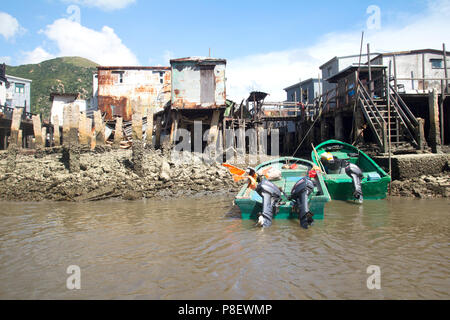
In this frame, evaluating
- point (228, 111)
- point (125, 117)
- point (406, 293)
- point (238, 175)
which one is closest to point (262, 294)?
point (406, 293)

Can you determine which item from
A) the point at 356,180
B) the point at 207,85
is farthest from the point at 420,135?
the point at 207,85

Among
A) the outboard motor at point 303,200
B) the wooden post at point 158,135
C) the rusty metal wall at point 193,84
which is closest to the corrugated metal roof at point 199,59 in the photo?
the rusty metal wall at point 193,84

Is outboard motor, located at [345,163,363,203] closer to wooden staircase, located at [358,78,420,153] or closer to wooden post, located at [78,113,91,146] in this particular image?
wooden staircase, located at [358,78,420,153]

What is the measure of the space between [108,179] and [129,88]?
17011 millimetres

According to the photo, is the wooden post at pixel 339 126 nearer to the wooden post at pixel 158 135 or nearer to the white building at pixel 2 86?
the wooden post at pixel 158 135

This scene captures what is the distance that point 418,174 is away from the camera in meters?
13.1

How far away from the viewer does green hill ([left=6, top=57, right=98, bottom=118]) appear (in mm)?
58584

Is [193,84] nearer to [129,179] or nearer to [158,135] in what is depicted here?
[158,135]

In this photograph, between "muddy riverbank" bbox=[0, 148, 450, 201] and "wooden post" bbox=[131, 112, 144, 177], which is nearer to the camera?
"muddy riverbank" bbox=[0, 148, 450, 201]

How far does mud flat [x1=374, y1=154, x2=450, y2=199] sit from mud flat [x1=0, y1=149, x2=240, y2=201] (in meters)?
7.01

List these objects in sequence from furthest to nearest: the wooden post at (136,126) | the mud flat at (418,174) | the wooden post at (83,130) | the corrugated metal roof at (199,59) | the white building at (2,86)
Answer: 1. the white building at (2,86)
2. the corrugated metal roof at (199,59)
3. the wooden post at (83,130)
4. the wooden post at (136,126)
5. the mud flat at (418,174)

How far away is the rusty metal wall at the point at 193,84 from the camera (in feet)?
67.9

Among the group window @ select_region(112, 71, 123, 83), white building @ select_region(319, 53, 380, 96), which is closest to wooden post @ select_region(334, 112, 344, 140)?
white building @ select_region(319, 53, 380, 96)

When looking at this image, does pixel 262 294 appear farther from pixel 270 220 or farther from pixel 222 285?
pixel 270 220
